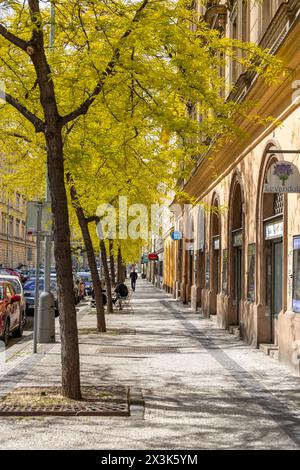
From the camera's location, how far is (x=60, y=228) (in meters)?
9.28

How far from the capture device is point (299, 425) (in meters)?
Result: 7.83

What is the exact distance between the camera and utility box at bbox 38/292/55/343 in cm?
1620

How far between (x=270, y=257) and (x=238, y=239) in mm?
4140

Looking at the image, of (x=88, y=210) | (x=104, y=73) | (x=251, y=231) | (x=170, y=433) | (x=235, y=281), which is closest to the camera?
(x=170, y=433)

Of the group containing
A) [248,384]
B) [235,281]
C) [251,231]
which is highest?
[251,231]

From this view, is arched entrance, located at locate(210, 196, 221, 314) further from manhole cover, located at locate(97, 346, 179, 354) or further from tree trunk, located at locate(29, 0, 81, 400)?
tree trunk, located at locate(29, 0, 81, 400)

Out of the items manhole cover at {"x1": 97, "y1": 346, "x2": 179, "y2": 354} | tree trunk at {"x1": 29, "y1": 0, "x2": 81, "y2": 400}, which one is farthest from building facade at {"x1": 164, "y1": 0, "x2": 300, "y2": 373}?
tree trunk at {"x1": 29, "y1": 0, "x2": 81, "y2": 400}

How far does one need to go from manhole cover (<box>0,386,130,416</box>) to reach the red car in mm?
6194

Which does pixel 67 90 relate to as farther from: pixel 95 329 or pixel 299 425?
pixel 95 329

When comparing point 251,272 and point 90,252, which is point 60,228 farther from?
point 90,252

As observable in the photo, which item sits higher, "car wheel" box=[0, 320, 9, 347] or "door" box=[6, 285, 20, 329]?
"door" box=[6, 285, 20, 329]

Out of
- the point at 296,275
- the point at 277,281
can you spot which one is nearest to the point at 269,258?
the point at 277,281
